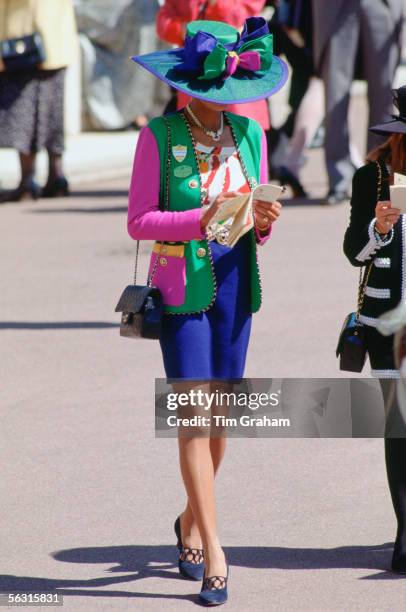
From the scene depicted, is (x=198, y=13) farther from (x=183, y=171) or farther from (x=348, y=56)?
(x=183, y=171)

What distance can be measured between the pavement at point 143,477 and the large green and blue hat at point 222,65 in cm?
155

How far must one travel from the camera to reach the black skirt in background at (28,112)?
525 inches

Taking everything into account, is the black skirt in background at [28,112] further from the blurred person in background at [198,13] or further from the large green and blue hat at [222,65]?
the large green and blue hat at [222,65]

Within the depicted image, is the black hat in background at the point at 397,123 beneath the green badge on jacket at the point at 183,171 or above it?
above

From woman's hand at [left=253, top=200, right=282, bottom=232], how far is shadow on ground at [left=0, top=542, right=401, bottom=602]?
1.20 m

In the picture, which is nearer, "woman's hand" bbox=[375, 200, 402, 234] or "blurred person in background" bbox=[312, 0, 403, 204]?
"woman's hand" bbox=[375, 200, 402, 234]

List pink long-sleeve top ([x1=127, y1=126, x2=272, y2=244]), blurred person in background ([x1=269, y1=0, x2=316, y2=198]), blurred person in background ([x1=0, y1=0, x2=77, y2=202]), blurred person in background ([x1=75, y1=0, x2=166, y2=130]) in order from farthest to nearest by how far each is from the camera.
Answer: blurred person in background ([x1=75, y1=0, x2=166, y2=130]) → blurred person in background ([x1=0, y1=0, x2=77, y2=202]) → blurred person in background ([x1=269, y1=0, x2=316, y2=198]) → pink long-sleeve top ([x1=127, y1=126, x2=272, y2=244])

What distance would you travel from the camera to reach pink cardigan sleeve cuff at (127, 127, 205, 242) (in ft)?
16.1

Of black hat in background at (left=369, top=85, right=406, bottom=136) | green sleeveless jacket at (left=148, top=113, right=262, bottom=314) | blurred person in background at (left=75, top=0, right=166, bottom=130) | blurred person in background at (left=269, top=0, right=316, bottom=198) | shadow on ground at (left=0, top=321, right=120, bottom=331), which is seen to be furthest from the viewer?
blurred person in background at (left=75, top=0, right=166, bottom=130)

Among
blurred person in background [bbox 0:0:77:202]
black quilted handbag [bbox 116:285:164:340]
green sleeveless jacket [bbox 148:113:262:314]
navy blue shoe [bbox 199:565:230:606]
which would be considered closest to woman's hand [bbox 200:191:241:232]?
green sleeveless jacket [bbox 148:113:262:314]

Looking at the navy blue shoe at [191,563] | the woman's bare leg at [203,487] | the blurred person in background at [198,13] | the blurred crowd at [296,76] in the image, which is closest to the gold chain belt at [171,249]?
the woman's bare leg at [203,487]

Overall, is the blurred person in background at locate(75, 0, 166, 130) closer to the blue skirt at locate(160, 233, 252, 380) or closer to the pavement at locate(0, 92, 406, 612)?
the pavement at locate(0, 92, 406, 612)

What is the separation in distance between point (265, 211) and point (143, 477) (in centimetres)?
179

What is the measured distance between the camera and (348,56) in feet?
41.3
